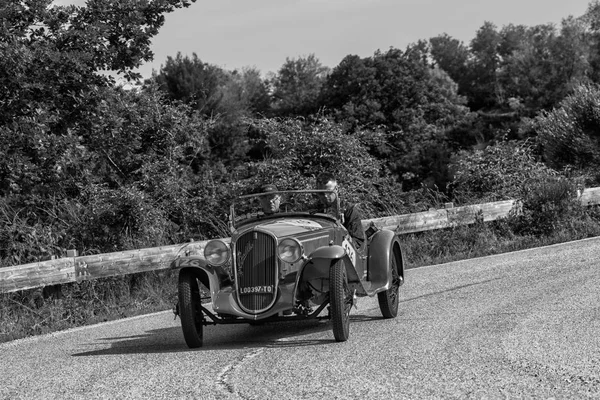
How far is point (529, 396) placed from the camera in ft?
16.7

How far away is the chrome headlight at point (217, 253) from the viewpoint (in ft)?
27.0

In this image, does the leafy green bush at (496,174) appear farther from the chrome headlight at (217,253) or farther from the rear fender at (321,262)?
the chrome headlight at (217,253)

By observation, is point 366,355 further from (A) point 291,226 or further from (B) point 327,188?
(B) point 327,188

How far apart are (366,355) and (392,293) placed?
2616 mm

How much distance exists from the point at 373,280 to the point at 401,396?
395 cm

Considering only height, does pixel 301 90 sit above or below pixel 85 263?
above

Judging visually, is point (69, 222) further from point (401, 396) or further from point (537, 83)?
point (537, 83)

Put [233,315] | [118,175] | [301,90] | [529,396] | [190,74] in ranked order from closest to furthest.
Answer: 1. [529,396]
2. [233,315]
3. [118,175]
4. [190,74]
5. [301,90]

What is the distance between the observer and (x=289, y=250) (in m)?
7.95

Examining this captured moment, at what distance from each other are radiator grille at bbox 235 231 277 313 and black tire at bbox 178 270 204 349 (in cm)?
47

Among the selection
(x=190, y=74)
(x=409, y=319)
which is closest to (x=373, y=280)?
(x=409, y=319)

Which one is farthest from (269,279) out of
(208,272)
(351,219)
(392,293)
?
(392,293)

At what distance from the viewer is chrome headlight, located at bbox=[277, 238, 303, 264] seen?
26.0ft

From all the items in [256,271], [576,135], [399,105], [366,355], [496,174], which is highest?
[399,105]
